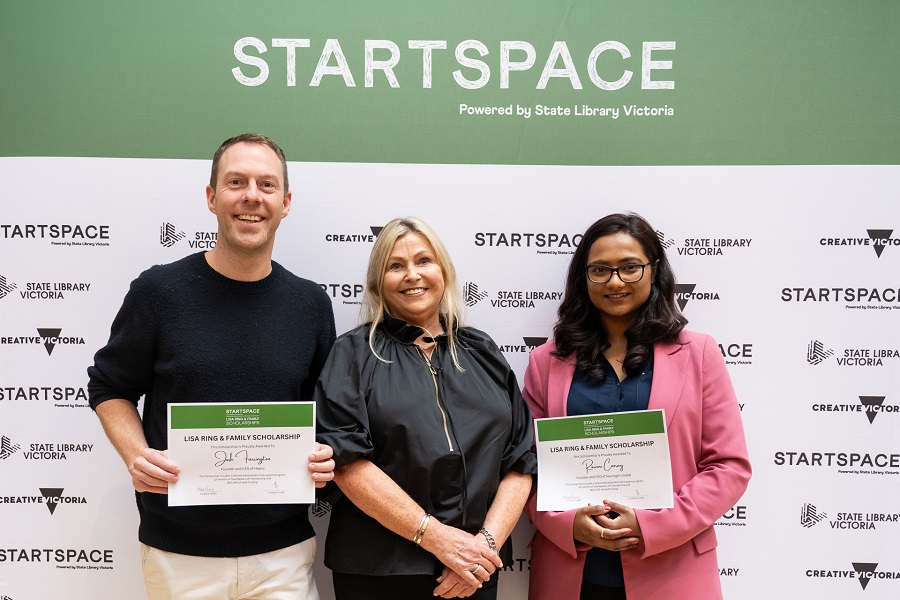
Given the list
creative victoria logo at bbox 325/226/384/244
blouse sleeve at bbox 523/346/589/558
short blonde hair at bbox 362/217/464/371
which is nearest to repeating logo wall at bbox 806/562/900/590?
blouse sleeve at bbox 523/346/589/558

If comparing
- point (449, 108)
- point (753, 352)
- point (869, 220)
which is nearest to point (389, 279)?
point (449, 108)

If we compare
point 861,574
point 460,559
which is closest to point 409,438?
point 460,559

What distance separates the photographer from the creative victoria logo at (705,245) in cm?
245

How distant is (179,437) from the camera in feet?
5.70

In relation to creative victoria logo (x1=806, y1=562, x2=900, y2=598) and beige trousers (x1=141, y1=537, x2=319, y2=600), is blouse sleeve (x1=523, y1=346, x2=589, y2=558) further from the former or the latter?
creative victoria logo (x1=806, y1=562, x2=900, y2=598)

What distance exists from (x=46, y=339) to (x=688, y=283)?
2.53 metres

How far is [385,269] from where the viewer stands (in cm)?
201

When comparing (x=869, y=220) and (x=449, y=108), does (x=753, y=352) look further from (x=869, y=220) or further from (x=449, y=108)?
(x=449, y=108)

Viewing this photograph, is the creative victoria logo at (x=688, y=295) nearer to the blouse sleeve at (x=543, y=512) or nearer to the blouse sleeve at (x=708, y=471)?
the blouse sleeve at (x=708, y=471)

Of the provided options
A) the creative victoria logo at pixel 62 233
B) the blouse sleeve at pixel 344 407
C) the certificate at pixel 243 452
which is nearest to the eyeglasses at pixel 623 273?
the blouse sleeve at pixel 344 407

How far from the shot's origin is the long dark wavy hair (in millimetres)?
2016

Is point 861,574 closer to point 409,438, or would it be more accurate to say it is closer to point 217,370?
point 409,438

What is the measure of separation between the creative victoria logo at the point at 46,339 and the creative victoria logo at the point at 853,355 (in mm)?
2884

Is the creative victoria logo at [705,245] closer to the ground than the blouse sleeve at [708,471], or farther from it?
farther from it
